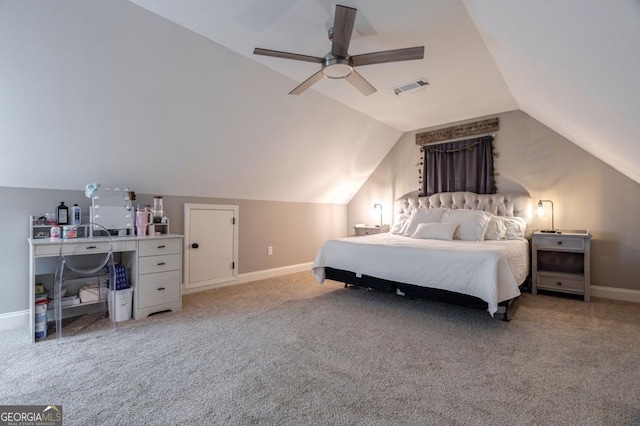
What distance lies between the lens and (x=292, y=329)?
8.62ft

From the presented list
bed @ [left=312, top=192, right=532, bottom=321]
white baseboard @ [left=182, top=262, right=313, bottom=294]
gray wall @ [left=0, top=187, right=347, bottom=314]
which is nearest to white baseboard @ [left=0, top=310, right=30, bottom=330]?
gray wall @ [left=0, top=187, right=347, bottom=314]

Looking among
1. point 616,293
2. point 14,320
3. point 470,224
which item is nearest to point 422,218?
point 470,224

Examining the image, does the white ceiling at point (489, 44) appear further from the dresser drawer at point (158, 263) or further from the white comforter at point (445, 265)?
the dresser drawer at point (158, 263)

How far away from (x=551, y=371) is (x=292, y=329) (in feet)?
6.16

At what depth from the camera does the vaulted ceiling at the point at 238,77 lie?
1784 millimetres

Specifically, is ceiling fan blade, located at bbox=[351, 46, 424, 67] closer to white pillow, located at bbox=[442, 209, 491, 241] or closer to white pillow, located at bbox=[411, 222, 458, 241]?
white pillow, located at bbox=[411, 222, 458, 241]

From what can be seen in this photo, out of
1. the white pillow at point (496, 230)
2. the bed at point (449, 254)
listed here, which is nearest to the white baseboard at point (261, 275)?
the bed at point (449, 254)

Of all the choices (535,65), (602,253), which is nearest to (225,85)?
(535,65)

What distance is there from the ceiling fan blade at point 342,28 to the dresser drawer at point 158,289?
2633 mm

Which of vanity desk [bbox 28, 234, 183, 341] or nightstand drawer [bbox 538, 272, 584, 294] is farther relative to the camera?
nightstand drawer [bbox 538, 272, 584, 294]

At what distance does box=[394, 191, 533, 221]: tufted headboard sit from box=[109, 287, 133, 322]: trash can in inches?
161

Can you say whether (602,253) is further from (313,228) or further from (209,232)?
(209,232)

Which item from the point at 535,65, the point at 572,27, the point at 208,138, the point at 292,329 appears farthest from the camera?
the point at 208,138

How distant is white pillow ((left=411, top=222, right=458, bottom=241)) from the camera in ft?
12.9
